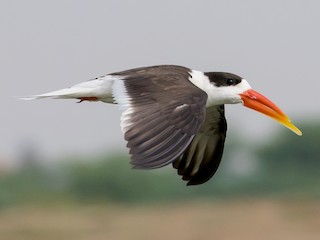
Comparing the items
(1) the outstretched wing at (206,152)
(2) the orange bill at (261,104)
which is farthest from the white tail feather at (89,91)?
(1) the outstretched wing at (206,152)

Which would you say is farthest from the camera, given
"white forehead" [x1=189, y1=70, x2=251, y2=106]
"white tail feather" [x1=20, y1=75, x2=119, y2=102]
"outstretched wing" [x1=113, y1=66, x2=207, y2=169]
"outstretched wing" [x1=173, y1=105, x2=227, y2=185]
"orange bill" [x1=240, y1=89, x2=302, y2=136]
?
"outstretched wing" [x1=173, y1=105, x2=227, y2=185]

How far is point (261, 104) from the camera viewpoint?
42.3 ft

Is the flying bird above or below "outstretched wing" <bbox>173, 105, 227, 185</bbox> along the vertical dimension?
above

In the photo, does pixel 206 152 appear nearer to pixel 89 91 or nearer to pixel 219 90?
pixel 219 90

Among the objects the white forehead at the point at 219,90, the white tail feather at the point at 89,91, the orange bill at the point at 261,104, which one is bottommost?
the orange bill at the point at 261,104

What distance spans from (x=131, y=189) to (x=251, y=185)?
145 inches

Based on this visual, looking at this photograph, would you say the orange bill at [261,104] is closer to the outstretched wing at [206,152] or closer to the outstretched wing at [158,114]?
the outstretched wing at [206,152]

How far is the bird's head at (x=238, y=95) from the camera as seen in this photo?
41.9 feet

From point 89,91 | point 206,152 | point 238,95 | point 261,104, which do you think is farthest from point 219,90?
point 89,91

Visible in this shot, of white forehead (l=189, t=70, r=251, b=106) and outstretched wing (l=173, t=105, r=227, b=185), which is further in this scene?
outstretched wing (l=173, t=105, r=227, b=185)

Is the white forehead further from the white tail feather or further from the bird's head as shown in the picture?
the white tail feather

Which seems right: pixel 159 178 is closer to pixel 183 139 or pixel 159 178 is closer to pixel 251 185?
pixel 251 185

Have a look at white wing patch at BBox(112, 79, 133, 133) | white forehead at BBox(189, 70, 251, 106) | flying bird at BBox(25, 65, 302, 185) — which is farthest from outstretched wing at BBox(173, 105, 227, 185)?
white wing patch at BBox(112, 79, 133, 133)

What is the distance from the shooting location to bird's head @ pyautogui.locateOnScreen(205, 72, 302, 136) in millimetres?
12781
